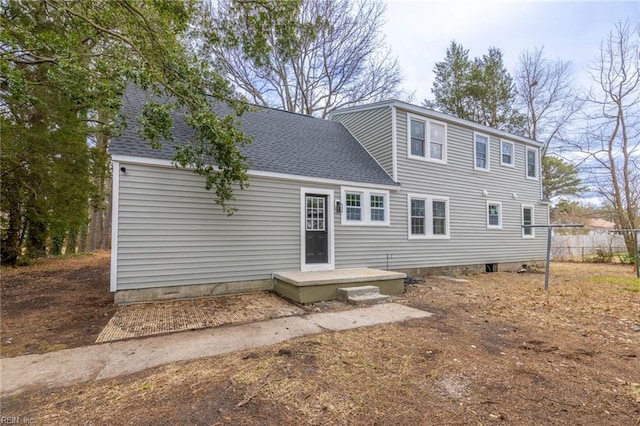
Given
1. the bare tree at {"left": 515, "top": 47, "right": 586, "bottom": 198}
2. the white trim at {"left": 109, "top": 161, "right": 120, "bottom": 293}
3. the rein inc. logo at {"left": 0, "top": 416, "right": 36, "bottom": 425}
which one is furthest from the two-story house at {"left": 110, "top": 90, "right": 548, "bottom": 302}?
the bare tree at {"left": 515, "top": 47, "right": 586, "bottom": 198}

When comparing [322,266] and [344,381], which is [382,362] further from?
[322,266]

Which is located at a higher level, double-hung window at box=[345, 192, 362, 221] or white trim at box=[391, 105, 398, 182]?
white trim at box=[391, 105, 398, 182]

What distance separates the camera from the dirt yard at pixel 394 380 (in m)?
2.39

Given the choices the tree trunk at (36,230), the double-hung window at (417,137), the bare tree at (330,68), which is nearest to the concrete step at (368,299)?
the double-hung window at (417,137)

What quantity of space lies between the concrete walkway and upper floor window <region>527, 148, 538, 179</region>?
1097 centimetres

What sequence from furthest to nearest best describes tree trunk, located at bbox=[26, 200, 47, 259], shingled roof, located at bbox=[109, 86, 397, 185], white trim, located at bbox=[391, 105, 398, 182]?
tree trunk, located at bbox=[26, 200, 47, 259]
white trim, located at bbox=[391, 105, 398, 182]
shingled roof, located at bbox=[109, 86, 397, 185]

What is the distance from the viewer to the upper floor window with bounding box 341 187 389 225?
27.3 ft

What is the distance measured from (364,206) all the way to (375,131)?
2.90m

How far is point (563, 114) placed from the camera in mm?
18500

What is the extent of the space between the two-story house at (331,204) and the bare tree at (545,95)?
830cm

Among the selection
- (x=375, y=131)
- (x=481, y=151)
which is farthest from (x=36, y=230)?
(x=481, y=151)

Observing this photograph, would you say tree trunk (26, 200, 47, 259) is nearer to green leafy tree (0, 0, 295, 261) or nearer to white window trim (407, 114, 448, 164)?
green leafy tree (0, 0, 295, 261)

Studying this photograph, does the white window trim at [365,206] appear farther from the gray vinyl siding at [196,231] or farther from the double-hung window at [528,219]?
the double-hung window at [528,219]

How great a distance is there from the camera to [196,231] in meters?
6.41
